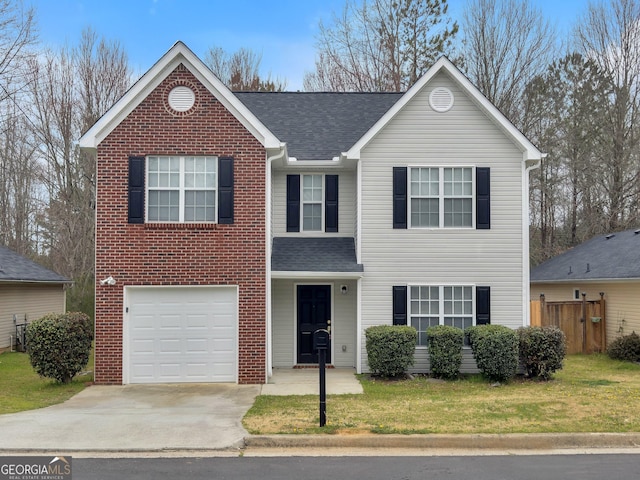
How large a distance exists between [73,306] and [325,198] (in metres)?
15.5

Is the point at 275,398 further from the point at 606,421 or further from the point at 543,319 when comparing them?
the point at 543,319

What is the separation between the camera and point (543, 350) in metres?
13.2

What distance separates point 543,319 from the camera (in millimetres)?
18609

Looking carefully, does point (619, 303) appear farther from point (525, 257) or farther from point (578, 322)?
point (525, 257)

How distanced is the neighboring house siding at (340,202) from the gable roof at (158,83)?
2362mm

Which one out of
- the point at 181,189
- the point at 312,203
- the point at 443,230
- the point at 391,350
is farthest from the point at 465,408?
the point at 181,189

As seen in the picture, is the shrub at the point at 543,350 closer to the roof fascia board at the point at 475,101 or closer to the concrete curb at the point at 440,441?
the roof fascia board at the point at 475,101

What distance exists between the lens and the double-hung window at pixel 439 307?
47.2ft

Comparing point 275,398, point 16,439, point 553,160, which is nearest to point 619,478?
point 275,398

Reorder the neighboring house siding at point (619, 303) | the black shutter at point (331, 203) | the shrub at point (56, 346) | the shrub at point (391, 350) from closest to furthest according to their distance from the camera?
1. the shrub at point (56, 346)
2. the shrub at point (391, 350)
3. the black shutter at point (331, 203)
4. the neighboring house siding at point (619, 303)

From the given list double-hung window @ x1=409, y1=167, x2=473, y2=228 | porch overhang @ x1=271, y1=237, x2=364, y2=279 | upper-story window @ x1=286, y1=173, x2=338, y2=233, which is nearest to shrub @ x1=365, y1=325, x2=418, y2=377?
porch overhang @ x1=271, y1=237, x2=364, y2=279

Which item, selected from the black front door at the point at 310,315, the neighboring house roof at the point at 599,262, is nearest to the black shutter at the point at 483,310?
the black front door at the point at 310,315

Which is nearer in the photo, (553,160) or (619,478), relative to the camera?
(619,478)

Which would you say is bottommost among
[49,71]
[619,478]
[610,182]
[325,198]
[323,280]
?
[619,478]
